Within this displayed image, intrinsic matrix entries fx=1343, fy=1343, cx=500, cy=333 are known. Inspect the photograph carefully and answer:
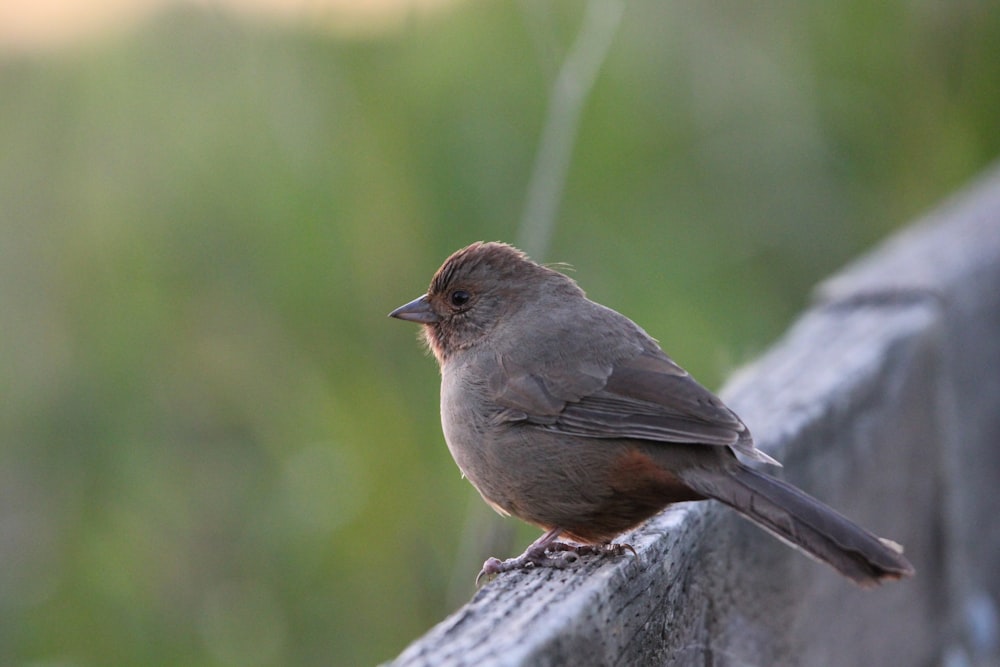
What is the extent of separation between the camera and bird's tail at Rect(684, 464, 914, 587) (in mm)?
2258

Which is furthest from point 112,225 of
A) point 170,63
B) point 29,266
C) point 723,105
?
point 723,105

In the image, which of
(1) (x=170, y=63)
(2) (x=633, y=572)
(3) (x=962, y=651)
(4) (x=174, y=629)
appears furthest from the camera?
(1) (x=170, y=63)

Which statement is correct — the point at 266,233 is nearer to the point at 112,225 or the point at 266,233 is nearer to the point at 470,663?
the point at 112,225

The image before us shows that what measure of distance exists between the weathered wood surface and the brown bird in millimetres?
133

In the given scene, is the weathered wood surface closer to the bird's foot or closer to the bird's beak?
the bird's foot

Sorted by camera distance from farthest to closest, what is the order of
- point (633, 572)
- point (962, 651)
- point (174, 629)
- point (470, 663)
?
point (174, 629)
point (962, 651)
point (633, 572)
point (470, 663)

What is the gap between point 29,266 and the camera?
3.99 metres

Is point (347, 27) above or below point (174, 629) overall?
above

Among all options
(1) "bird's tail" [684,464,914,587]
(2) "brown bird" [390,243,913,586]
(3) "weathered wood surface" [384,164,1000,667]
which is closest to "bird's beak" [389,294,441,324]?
(2) "brown bird" [390,243,913,586]

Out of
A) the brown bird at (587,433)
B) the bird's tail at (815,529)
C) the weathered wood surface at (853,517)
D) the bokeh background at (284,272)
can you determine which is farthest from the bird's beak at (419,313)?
the bird's tail at (815,529)

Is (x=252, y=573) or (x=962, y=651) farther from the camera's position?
(x=252, y=573)

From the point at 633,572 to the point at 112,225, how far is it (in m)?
2.51

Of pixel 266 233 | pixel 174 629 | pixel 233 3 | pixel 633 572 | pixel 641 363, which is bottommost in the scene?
pixel 174 629

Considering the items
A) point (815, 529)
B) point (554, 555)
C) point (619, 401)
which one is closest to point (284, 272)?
point (619, 401)
